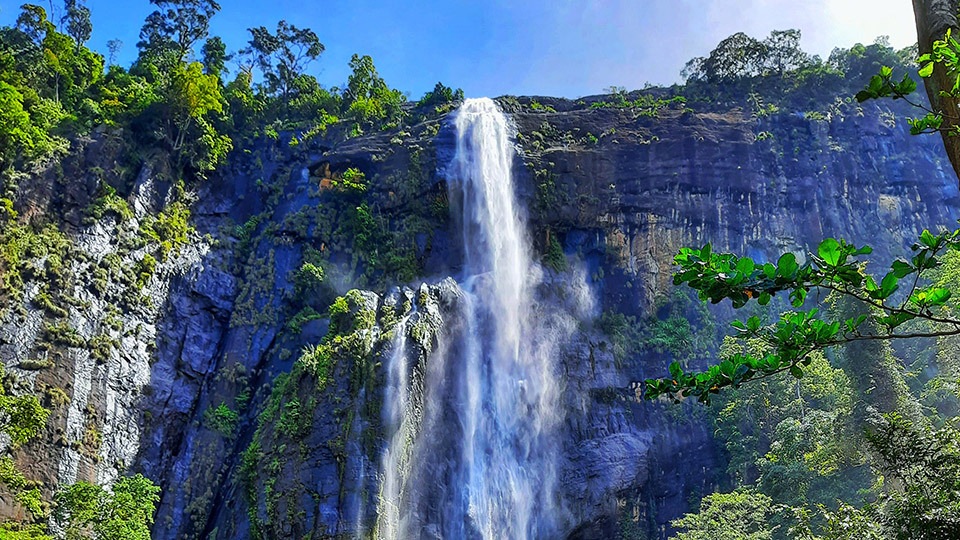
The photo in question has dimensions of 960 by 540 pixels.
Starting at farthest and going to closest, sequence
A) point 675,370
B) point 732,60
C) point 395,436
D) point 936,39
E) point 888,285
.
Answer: point 732,60
point 395,436
point 936,39
point 675,370
point 888,285

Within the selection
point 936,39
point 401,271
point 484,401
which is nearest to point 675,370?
point 936,39

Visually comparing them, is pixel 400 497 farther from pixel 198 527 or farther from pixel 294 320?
pixel 294 320

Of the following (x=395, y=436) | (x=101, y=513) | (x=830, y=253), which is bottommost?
(x=101, y=513)

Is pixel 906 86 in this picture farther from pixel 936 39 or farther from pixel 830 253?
pixel 830 253

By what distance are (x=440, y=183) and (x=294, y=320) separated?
7722mm

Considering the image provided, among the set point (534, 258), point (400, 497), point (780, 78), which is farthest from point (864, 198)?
point (400, 497)

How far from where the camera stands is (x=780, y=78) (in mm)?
32781

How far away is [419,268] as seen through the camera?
25625 millimetres

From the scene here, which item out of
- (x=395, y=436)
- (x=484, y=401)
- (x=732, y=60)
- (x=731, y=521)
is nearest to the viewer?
(x=731, y=521)

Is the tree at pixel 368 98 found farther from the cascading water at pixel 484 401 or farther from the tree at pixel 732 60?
the tree at pixel 732 60

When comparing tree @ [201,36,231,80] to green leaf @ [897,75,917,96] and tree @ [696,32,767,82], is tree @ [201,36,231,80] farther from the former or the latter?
green leaf @ [897,75,917,96]

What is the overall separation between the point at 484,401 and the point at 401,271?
602 cm

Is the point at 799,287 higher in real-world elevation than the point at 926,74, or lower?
lower

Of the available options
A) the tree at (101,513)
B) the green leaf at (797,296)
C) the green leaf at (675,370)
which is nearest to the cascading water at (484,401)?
the tree at (101,513)
